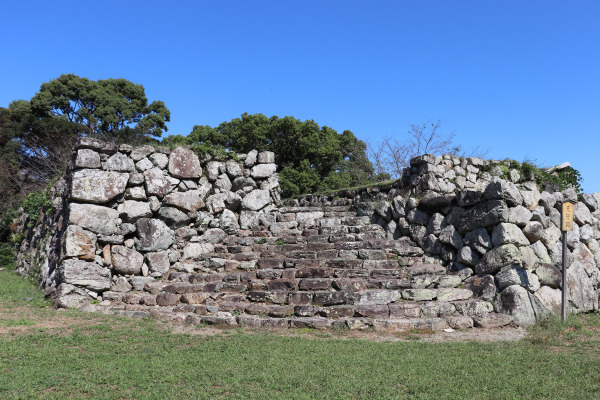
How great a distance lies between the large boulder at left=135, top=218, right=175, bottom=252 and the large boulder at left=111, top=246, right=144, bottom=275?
0.65 feet

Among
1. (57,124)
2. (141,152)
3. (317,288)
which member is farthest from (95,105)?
(317,288)

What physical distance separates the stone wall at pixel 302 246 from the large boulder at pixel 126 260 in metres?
0.02

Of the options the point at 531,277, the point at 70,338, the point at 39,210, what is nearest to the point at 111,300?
the point at 70,338

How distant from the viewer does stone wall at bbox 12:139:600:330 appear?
6.87 metres

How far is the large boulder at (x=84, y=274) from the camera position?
8.02 m

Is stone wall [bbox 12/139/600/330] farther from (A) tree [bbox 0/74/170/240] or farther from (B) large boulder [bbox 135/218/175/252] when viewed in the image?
(A) tree [bbox 0/74/170/240]

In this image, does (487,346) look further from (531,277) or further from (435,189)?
(435,189)

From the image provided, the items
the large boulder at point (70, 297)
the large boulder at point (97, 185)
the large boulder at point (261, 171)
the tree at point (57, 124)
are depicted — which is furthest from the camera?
the tree at point (57, 124)

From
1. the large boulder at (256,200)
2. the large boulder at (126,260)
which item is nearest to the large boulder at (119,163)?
the large boulder at (126,260)

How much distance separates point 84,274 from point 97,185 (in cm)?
168

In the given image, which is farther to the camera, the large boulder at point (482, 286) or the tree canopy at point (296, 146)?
the tree canopy at point (296, 146)

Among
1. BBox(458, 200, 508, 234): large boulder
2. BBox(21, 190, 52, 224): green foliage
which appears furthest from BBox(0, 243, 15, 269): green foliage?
BBox(458, 200, 508, 234): large boulder

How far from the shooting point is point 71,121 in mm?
20016

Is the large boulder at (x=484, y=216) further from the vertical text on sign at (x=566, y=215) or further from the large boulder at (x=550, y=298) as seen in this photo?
the large boulder at (x=550, y=298)
